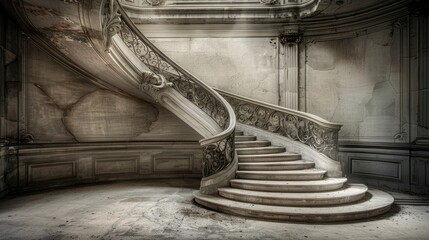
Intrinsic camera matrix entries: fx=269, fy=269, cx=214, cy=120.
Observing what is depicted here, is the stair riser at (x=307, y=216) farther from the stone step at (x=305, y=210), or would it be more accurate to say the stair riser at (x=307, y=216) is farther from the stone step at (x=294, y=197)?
the stone step at (x=294, y=197)

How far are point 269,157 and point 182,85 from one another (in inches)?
92.6

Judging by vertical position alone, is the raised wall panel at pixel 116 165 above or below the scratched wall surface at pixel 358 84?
below

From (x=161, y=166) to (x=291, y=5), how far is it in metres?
5.49

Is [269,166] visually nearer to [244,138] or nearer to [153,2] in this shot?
[244,138]

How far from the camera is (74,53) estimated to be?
210 inches

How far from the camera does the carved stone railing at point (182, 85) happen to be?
180 inches

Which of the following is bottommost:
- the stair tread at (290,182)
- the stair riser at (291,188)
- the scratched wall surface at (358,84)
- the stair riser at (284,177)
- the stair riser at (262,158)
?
the stair riser at (291,188)

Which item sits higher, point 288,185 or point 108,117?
point 108,117

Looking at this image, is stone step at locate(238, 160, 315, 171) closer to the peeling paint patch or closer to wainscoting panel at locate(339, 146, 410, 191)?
wainscoting panel at locate(339, 146, 410, 191)

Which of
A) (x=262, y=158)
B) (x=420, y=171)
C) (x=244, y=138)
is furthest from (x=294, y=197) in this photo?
(x=420, y=171)

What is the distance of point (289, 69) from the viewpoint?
7277 mm

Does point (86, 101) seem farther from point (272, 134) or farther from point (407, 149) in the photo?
point (407, 149)

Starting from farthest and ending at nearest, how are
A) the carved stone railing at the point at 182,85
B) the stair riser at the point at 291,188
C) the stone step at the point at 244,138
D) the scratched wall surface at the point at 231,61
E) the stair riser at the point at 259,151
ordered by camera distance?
the scratched wall surface at the point at 231,61
the stone step at the point at 244,138
the stair riser at the point at 259,151
the carved stone railing at the point at 182,85
the stair riser at the point at 291,188

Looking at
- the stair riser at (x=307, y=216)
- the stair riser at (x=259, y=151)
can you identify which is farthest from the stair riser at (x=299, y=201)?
the stair riser at (x=259, y=151)
